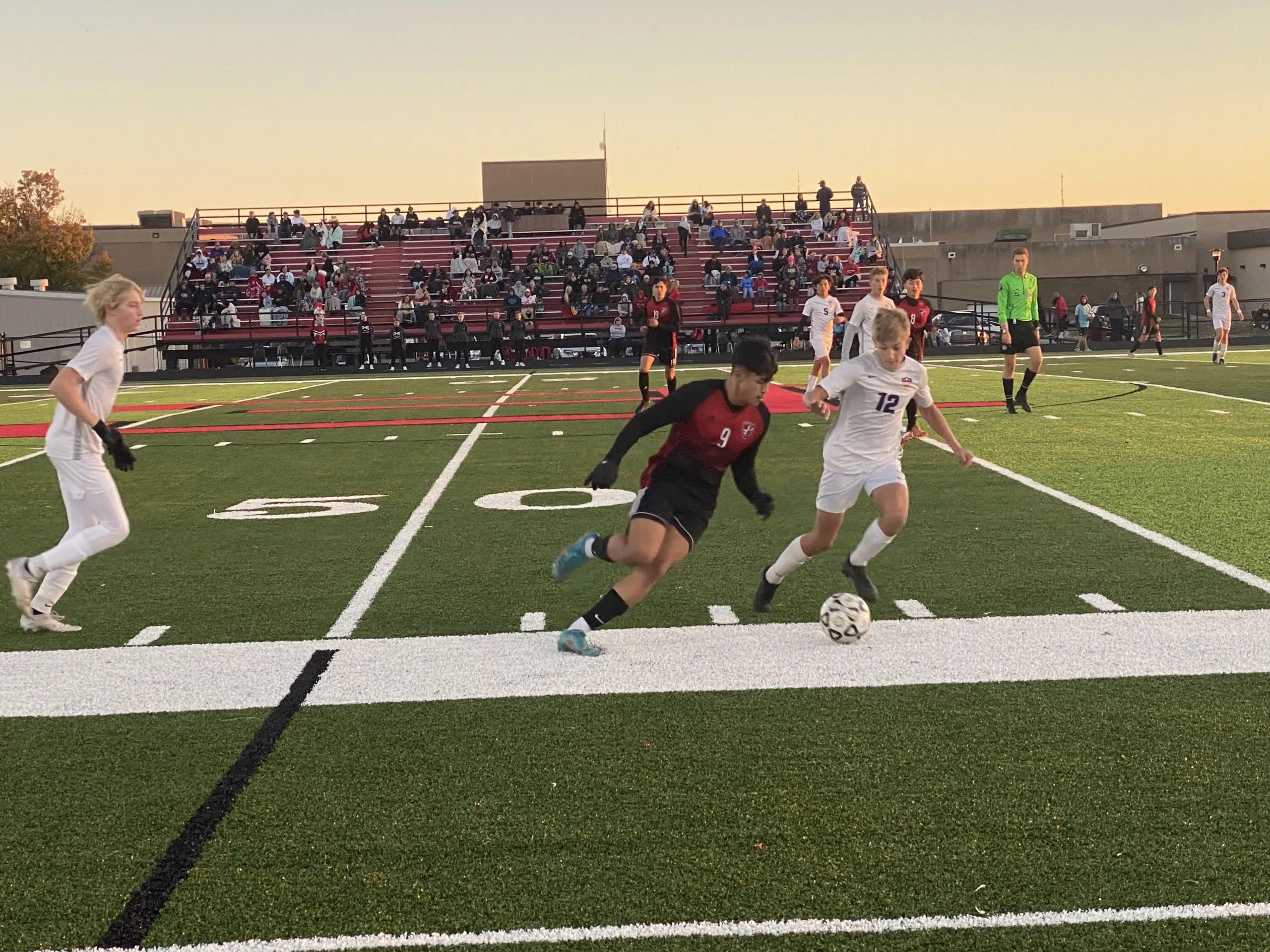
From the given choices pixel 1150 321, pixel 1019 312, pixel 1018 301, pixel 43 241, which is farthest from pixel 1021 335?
pixel 43 241

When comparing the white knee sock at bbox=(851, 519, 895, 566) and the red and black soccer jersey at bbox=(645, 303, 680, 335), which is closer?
the white knee sock at bbox=(851, 519, 895, 566)

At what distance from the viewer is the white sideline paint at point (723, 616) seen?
6.30 metres

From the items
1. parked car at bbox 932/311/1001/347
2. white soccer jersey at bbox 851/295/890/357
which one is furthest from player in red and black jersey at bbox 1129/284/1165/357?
white soccer jersey at bbox 851/295/890/357

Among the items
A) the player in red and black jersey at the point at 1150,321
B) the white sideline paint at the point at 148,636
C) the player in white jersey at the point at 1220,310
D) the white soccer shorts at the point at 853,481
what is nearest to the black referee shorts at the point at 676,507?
the white soccer shorts at the point at 853,481

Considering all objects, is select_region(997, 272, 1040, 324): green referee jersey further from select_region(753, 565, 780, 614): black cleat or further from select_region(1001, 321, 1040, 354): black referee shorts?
select_region(753, 565, 780, 614): black cleat

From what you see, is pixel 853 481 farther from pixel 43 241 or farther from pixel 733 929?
pixel 43 241

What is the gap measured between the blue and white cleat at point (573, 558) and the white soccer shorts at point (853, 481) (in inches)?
46.6

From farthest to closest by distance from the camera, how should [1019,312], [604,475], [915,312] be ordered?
[1019,312] → [915,312] → [604,475]

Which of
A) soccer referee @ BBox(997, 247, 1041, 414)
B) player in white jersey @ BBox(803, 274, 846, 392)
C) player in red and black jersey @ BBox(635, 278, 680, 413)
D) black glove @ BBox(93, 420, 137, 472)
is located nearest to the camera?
black glove @ BBox(93, 420, 137, 472)

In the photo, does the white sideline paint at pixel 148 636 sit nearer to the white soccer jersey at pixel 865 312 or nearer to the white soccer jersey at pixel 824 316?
the white soccer jersey at pixel 865 312

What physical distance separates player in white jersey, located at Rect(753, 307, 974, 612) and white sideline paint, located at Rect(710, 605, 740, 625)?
143 mm

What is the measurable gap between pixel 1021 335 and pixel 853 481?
33.3ft

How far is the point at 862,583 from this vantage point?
6.58 meters

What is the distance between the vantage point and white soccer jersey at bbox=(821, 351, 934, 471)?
6.39m
